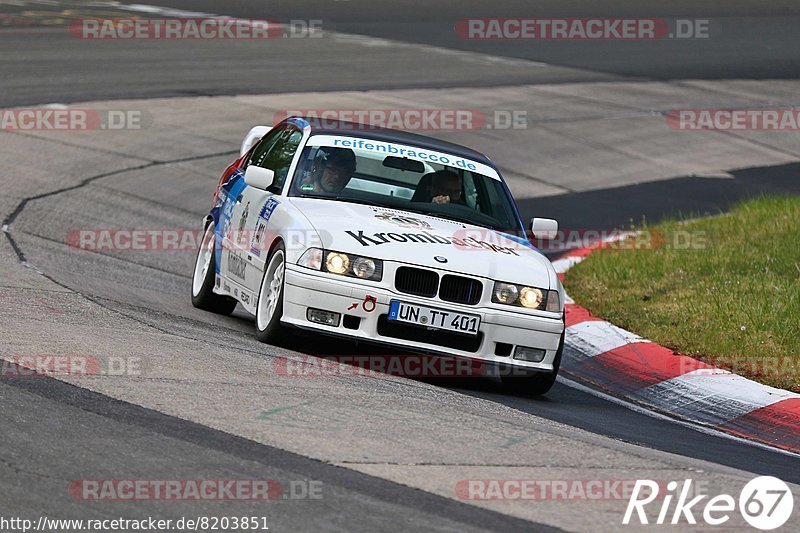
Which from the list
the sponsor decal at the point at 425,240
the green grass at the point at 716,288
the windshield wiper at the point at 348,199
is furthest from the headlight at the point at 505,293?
the green grass at the point at 716,288

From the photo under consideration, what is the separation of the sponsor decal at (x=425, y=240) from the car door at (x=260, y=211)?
79cm

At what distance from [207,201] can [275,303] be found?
6.94 metres

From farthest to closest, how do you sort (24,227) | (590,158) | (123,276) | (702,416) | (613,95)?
1. (613,95)
2. (590,158)
3. (24,227)
4. (123,276)
5. (702,416)

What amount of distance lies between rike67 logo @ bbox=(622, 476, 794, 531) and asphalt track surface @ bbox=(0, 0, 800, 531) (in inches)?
23.7

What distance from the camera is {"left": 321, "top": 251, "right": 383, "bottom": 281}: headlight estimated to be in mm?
8570

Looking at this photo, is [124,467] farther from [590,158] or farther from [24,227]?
[590,158]

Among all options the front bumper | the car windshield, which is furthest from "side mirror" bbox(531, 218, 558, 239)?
the front bumper

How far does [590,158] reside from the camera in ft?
64.6

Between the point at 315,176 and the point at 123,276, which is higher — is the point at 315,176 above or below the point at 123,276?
above

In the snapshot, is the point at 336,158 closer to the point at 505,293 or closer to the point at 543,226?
the point at 543,226

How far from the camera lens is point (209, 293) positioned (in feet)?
35.3

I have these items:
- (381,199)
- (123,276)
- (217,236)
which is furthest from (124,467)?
(123,276)

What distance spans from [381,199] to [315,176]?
49cm

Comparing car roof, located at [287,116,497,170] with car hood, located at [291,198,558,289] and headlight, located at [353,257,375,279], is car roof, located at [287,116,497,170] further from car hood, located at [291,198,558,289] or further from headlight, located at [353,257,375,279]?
headlight, located at [353,257,375,279]
